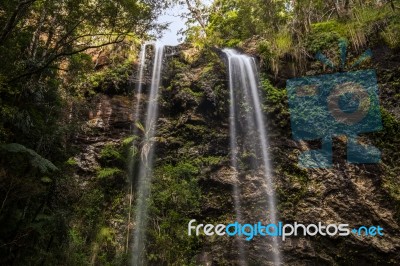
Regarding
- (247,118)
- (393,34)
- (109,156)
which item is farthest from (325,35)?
(109,156)

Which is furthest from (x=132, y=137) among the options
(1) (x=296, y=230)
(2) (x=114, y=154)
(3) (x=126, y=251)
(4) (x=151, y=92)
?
(1) (x=296, y=230)

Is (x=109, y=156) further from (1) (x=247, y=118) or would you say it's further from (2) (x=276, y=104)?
(2) (x=276, y=104)

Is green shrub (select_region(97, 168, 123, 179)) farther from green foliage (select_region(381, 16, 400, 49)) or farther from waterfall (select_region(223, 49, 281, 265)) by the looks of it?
green foliage (select_region(381, 16, 400, 49))

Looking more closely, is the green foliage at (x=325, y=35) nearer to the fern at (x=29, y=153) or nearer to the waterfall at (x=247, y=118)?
the waterfall at (x=247, y=118)

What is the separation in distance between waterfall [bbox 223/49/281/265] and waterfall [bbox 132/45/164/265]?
2.34 metres

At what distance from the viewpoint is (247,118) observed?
10078 millimetres

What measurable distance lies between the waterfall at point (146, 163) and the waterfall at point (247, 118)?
234 centimetres

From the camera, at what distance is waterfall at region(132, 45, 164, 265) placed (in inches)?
313

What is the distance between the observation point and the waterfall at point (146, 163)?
7.95 meters

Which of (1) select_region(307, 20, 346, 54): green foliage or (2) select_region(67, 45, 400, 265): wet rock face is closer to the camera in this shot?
(2) select_region(67, 45, 400, 265): wet rock face

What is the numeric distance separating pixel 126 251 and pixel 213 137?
12.9 ft

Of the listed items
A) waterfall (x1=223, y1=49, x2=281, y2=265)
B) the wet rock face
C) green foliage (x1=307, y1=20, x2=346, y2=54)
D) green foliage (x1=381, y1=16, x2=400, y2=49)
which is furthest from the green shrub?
green foliage (x1=381, y1=16, x2=400, y2=49)

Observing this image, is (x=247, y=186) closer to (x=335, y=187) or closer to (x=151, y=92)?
(x=335, y=187)

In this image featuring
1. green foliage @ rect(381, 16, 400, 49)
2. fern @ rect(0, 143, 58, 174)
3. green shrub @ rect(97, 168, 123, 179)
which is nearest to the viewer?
fern @ rect(0, 143, 58, 174)
